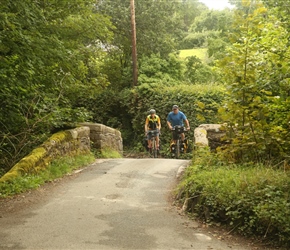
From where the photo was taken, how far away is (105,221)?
5691 mm

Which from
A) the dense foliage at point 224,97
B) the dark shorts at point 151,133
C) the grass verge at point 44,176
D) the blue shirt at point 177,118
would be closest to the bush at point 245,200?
the dense foliage at point 224,97

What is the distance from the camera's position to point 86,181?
874 cm

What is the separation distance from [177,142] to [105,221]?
27.5 ft

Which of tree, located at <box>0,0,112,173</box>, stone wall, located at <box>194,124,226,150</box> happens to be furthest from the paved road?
stone wall, located at <box>194,124,226,150</box>

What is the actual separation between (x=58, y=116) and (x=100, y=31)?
12.3ft

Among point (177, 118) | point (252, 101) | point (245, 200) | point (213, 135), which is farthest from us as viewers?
point (177, 118)

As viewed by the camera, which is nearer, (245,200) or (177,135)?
(245,200)

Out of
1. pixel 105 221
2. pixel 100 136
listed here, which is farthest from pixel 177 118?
pixel 105 221

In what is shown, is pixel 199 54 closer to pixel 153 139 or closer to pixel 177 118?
pixel 153 139

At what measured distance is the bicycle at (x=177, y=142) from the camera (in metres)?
13.3

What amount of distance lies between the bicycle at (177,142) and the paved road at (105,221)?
4690mm

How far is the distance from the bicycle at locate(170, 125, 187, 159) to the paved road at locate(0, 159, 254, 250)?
469 centimetres

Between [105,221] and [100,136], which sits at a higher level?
[100,136]

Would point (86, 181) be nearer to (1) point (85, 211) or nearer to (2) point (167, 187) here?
(2) point (167, 187)
